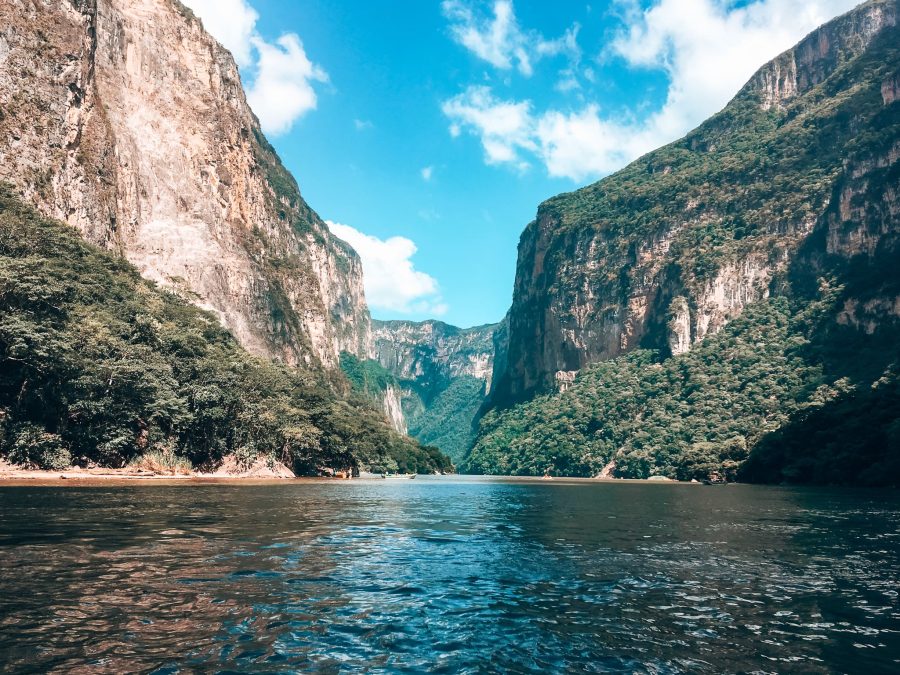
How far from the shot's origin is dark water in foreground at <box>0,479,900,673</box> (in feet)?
30.3

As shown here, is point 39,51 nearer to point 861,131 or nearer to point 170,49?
point 170,49

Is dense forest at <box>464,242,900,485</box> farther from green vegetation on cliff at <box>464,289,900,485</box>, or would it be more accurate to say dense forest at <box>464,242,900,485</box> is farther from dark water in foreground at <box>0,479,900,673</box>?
dark water in foreground at <box>0,479,900,673</box>

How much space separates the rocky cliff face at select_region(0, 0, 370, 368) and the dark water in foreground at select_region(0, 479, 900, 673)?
90.1m

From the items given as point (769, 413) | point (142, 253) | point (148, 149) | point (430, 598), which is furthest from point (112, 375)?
point (769, 413)

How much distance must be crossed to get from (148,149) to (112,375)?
91091 millimetres

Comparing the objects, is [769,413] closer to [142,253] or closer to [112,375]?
[112,375]

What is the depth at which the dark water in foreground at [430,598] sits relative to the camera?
9.23m

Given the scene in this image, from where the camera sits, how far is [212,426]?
8400cm

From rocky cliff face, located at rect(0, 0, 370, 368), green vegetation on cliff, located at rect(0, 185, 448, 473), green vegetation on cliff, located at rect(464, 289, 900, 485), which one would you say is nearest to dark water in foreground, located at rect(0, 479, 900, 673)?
green vegetation on cliff, located at rect(0, 185, 448, 473)

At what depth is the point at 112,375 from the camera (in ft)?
207

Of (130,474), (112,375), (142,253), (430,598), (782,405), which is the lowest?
(130,474)

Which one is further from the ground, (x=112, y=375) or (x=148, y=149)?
(x=148, y=149)

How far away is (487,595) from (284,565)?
19.7 feet

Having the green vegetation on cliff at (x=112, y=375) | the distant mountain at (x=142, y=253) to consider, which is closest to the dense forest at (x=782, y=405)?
the distant mountain at (x=142, y=253)
